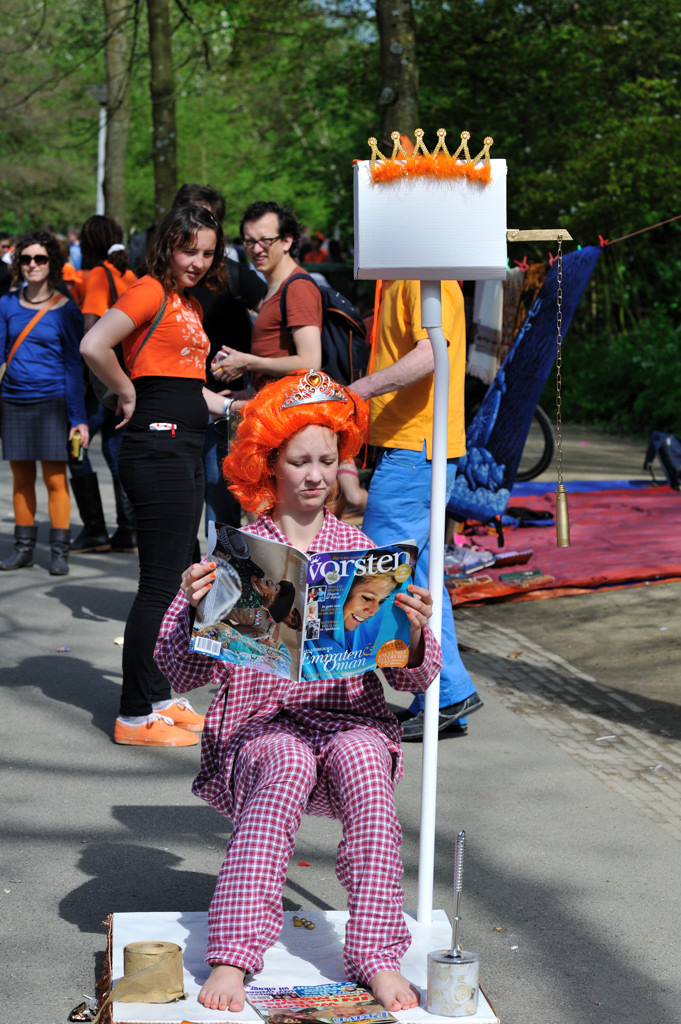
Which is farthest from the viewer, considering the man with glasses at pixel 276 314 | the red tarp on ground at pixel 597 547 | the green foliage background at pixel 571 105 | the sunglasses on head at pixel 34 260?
the green foliage background at pixel 571 105

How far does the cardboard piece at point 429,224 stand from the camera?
3.02 meters

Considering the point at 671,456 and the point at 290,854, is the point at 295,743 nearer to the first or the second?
the point at 290,854

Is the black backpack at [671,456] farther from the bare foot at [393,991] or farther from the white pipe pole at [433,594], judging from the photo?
the bare foot at [393,991]

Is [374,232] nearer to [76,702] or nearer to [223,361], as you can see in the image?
[223,361]

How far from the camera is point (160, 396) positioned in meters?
4.73

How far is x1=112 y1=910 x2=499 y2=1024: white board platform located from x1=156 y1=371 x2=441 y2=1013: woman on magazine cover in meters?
0.05

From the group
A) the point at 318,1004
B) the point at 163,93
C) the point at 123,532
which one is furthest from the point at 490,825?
the point at 163,93

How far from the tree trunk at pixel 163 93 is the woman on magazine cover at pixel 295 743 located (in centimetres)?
1129

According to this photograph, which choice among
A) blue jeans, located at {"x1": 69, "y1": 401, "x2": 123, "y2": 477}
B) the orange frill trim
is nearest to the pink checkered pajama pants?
the orange frill trim

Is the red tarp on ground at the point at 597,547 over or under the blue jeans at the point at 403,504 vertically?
under

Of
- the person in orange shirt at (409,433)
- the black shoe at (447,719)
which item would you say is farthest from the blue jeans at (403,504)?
the black shoe at (447,719)

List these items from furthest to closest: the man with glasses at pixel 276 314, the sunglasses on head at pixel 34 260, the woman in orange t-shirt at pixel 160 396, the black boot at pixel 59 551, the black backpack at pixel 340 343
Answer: the black boot at pixel 59 551, the sunglasses on head at pixel 34 260, the black backpack at pixel 340 343, the man with glasses at pixel 276 314, the woman in orange t-shirt at pixel 160 396

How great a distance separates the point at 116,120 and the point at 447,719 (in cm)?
1615

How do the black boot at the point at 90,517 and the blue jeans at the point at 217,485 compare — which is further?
the black boot at the point at 90,517
